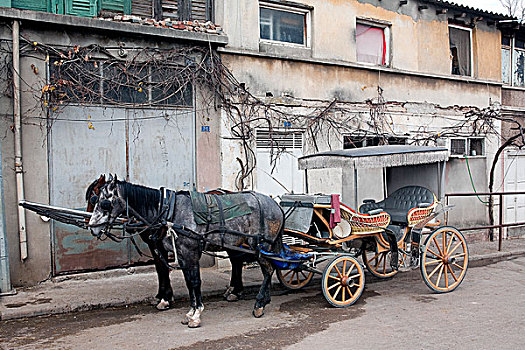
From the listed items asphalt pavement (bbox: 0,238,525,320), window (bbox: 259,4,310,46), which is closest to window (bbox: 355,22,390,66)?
window (bbox: 259,4,310,46)

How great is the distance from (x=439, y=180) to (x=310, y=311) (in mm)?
3266

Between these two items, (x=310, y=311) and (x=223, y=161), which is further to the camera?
(x=223, y=161)

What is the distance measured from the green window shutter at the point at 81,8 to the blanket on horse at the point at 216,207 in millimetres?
4418

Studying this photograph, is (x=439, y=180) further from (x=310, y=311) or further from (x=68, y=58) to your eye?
(x=68, y=58)

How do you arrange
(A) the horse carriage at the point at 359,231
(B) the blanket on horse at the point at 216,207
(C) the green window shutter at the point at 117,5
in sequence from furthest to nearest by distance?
(C) the green window shutter at the point at 117,5 → (A) the horse carriage at the point at 359,231 → (B) the blanket on horse at the point at 216,207

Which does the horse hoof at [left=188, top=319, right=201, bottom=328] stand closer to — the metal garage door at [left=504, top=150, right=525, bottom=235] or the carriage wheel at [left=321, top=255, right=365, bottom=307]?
the carriage wheel at [left=321, top=255, right=365, bottom=307]

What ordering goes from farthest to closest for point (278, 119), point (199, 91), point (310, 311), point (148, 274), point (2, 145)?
point (278, 119)
point (199, 91)
point (148, 274)
point (2, 145)
point (310, 311)

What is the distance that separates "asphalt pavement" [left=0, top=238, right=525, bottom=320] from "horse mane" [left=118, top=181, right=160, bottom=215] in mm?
1779

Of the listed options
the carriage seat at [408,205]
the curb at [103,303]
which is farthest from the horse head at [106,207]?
the carriage seat at [408,205]

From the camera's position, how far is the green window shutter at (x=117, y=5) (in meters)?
8.85

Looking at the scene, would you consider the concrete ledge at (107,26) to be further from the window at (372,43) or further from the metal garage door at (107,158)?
the window at (372,43)

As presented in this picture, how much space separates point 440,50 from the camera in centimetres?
1305

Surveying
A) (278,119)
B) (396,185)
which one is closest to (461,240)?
(396,185)

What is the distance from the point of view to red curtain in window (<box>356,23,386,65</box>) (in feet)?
39.0
